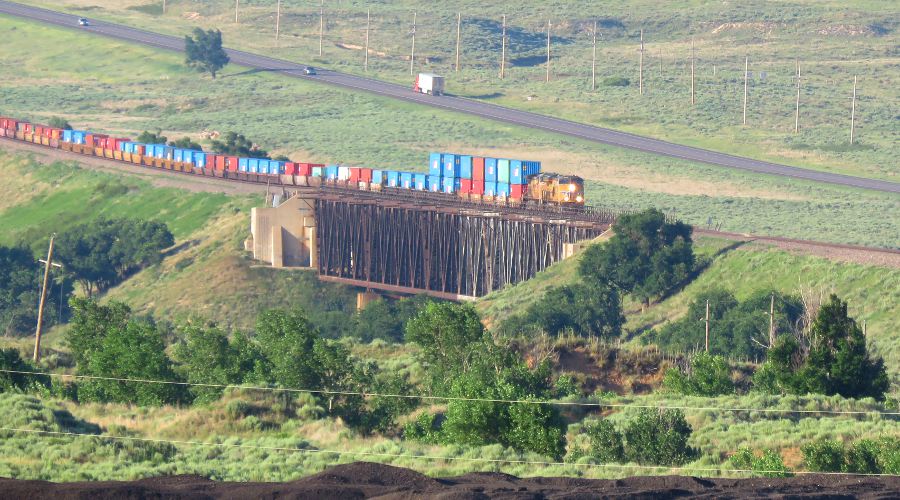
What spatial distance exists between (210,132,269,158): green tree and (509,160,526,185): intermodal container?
40.4m

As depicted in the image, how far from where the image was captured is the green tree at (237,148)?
140750mm

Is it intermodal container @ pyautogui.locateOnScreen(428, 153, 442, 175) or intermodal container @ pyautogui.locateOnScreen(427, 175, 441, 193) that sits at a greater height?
intermodal container @ pyautogui.locateOnScreen(428, 153, 442, 175)

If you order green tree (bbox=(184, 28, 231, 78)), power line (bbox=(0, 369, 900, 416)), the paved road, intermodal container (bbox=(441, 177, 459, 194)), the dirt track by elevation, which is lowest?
power line (bbox=(0, 369, 900, 416))

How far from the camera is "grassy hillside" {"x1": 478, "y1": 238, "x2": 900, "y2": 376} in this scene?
80.4 metres

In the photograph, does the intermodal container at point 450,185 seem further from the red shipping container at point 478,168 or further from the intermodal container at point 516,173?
the intermodal container at point 516,173

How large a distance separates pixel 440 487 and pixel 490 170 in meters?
72.1

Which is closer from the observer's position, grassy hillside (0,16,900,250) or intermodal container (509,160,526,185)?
intermodal container (509,160,526,185)

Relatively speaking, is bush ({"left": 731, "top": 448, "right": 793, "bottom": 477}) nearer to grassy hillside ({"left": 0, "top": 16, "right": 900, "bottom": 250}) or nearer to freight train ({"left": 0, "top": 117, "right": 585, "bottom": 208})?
freight train ({"left": 0, "top": 117, "right": 585, "bottom": 208})

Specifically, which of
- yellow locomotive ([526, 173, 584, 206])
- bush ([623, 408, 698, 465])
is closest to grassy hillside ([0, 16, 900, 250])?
yellow locomotive ([526, 173, 584, 206])

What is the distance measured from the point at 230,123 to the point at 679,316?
8995 centimetres

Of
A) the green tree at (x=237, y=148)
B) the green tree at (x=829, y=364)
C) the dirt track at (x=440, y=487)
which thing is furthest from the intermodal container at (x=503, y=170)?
the dirt track at (x=440, y=487)

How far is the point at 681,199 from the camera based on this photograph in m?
131

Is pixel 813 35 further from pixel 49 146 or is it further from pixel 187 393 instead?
pixel 187 393

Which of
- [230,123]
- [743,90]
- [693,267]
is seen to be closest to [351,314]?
[693,267]
